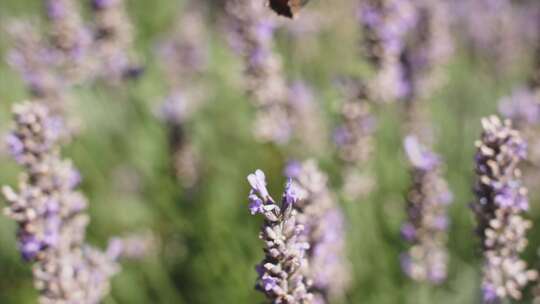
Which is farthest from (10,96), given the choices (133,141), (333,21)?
(333,21)

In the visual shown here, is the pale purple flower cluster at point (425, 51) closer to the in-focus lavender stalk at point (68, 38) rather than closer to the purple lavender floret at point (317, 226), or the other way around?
the purple lavender floret at point (317, 226)

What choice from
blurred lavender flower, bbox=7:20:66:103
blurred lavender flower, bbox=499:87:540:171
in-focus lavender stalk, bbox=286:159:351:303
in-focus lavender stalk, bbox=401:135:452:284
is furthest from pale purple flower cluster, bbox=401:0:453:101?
blurred lavender flower, bbox=7:20:66:103

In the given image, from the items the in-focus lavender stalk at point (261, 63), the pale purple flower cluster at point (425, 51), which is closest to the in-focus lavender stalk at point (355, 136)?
the in-focus lavender stalk at point (261, 63)

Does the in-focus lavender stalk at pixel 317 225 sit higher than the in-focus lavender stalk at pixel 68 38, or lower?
lower

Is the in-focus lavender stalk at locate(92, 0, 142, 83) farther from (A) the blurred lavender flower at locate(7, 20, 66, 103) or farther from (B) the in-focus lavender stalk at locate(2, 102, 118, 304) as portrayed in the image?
(B) the in-focus lavender stalk at locate(2, 102, 118, 304)

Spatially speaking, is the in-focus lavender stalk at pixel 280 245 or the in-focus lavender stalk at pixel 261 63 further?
the in-focus lavender stalk at pixel 261 63

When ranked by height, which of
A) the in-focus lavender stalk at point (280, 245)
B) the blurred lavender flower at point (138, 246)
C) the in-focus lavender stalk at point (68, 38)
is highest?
the in-focus lavender stalk at point (68, 38)

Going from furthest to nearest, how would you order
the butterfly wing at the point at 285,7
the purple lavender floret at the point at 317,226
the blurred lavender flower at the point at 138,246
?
the blurred lavender flower at the point at 138,246
the purple lavender floret at the point at 317,226
the butterfly wing at the point at 285,7

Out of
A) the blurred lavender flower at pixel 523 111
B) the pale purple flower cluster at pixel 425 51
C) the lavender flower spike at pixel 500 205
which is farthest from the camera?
the pale purple flower cluster at pixel 425 51
